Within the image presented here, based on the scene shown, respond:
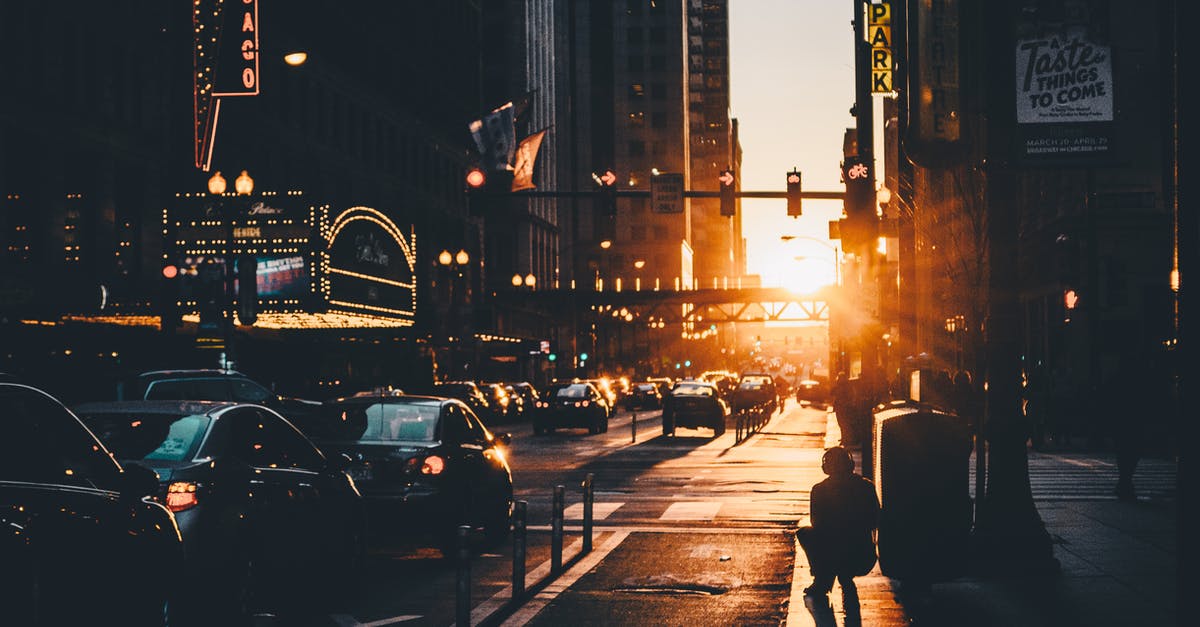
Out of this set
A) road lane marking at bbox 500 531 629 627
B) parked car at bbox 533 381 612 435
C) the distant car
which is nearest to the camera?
road lane marking at bbox 500 531 629 627

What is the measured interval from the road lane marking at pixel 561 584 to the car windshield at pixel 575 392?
29627 mm

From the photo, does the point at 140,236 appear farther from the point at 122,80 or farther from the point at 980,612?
the point at 980,612

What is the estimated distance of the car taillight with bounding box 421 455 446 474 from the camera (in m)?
15.3

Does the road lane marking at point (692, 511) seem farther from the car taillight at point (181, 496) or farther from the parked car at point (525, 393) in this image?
the parked car at point (525, 393)

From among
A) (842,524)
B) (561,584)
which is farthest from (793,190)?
(842,524)

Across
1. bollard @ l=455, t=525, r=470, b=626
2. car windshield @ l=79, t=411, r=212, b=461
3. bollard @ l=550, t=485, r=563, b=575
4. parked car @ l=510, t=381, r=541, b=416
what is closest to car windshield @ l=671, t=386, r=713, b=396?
parked car @ l=510, t=381, r=541, b=416

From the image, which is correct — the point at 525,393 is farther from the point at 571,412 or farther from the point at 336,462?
the point at 336,462

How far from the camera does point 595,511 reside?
2131cm

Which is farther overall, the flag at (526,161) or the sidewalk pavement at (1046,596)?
the flag at (526,161)

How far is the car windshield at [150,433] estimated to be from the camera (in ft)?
34.8

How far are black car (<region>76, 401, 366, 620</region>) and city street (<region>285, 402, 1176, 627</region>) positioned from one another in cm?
40

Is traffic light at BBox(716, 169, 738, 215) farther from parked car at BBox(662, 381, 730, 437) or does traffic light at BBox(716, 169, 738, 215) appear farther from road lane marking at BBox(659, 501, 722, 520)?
road lane marking at BBox(659, 501, 722, 520)

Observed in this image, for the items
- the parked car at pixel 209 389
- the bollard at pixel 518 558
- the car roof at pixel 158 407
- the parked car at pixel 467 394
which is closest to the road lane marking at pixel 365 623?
the bollard at pixel 518 558

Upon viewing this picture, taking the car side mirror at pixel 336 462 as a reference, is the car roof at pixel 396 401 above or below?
above
